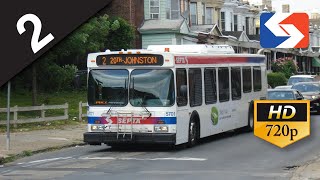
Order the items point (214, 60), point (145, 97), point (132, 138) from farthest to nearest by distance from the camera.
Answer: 1. point (214, 60)
2. point (145, 97)
3. point (132, 138)

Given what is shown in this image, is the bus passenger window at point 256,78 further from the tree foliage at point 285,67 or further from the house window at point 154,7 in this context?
the tree foliage at point 285,67

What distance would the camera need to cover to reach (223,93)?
22.6 meters

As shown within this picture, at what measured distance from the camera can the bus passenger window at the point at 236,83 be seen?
2352 centimetres

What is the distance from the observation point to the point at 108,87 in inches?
763

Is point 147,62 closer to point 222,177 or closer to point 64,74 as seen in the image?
point 222,177

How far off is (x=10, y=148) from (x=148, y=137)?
4015mm

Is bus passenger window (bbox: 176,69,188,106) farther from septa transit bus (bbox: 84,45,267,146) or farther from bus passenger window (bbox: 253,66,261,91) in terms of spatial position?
bus passenger window (bbox: 253,66,261,91)

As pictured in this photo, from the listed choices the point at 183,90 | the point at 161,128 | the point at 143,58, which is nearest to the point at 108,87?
the point at 143,58

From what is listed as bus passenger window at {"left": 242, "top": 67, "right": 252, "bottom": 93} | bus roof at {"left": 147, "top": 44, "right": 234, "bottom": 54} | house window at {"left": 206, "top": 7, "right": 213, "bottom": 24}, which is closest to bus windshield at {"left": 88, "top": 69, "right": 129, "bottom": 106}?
bus roof at {"left": 147, "top": 44, "right": 234, "bottom": 54}

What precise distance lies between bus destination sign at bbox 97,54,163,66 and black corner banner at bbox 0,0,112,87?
7627 mm

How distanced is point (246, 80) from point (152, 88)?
6.83 meters

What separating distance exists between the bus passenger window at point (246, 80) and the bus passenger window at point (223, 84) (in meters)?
1.79

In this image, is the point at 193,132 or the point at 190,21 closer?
the point at 193,132

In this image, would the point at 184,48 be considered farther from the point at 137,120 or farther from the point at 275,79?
the point at 275,79
